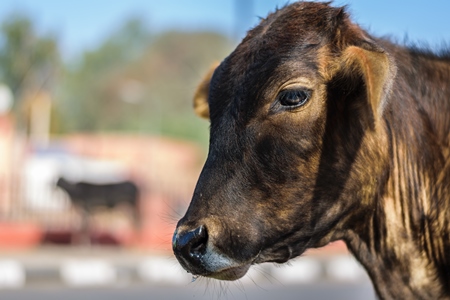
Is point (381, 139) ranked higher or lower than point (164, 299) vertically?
higher

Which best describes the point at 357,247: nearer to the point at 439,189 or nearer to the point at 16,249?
the point at 439,189

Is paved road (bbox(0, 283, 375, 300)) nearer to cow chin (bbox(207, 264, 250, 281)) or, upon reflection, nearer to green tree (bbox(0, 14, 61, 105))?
cow chin (bbox(207, 264, 250, 281))

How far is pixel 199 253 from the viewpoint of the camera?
8.98 feet

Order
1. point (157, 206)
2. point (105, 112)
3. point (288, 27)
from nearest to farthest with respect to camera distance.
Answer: point (288, 27)
point (157, 206)
point (105, 112)

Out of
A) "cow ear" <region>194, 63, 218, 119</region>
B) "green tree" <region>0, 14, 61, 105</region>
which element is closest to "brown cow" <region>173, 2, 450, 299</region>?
"cow ear" <region>194, 63, 218, 119</region>

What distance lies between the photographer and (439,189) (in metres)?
3.04

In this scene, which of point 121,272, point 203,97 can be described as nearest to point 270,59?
point 203,97

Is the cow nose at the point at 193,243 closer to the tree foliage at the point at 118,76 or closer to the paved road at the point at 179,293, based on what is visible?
the paved road at the point at 179,293

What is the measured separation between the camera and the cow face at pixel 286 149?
284 centimetres

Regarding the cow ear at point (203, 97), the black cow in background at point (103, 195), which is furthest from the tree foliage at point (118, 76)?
the cow ear at point (203, 97)

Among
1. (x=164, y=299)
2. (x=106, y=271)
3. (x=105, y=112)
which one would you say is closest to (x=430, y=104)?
(x=164, y=299)

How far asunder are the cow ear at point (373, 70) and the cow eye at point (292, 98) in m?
0.18

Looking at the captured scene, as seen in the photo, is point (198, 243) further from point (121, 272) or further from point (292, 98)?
point (121, 272)

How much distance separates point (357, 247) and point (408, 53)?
82cm
